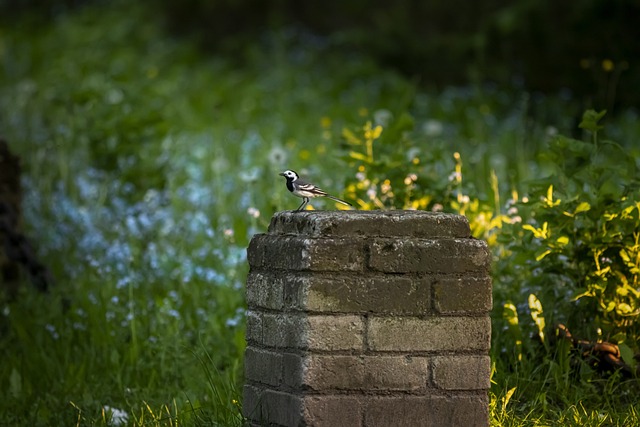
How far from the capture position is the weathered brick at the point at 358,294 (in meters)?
3.18

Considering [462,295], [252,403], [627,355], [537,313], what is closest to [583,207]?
[537,313]

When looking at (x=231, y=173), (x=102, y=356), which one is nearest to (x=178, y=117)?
(x=231, y=173)

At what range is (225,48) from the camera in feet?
49.2

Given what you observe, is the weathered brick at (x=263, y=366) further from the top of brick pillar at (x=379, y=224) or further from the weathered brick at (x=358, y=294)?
the top of brick pillar at (x=379, y=224)

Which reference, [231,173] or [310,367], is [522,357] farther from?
[231,173]

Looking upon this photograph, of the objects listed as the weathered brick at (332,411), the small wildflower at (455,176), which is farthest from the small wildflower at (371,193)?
the weathered brick at (332,411)

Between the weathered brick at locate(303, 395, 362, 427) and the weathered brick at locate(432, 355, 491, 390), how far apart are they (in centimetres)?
28

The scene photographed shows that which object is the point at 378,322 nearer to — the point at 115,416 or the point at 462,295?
the point at 462,295

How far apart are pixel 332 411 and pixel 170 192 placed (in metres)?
4.25

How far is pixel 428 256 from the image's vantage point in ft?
10.7

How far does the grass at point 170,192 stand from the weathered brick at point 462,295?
54cm

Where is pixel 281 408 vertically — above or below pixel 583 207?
below

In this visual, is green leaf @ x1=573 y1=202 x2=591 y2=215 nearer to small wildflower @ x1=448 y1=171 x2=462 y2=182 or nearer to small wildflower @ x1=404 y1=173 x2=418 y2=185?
small wildflower @ x1=448 y1=171 x2=462 y2=182

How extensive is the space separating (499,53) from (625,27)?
156 centimetres
